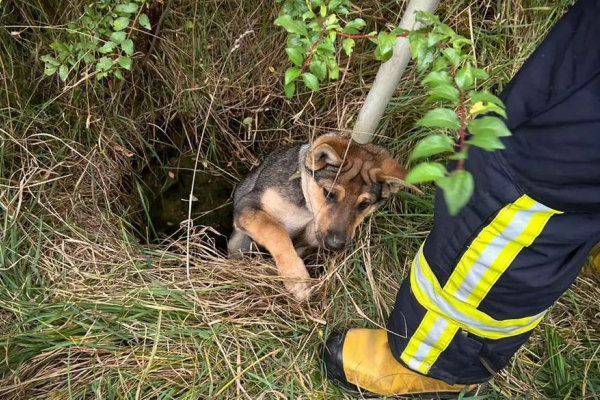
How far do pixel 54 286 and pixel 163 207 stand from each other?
1348 mm

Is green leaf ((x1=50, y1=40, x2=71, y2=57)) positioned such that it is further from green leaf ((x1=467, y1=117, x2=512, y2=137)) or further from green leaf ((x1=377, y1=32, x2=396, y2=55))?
green leaf ((x1=467, y1=117, x2=512, y2=137))

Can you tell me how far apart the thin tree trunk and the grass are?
0.25 m

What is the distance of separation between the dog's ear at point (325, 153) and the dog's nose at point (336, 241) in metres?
0.42

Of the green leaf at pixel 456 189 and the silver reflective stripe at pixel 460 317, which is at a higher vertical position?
the green leaf at pixel 456 189

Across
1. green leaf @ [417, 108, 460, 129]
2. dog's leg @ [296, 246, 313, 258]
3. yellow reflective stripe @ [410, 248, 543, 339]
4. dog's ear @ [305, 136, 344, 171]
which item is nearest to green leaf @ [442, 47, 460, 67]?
green leaf @ [417, 108, 460, 129]

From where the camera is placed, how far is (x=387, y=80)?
3010mm

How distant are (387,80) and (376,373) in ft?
5.04

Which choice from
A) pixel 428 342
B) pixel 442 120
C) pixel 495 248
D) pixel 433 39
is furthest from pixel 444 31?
pixel 428 342

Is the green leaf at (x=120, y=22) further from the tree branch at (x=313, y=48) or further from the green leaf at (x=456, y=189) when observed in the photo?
the green leaf at (x=456, y=189)

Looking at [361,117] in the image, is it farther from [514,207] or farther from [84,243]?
[84,243]

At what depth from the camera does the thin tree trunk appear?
8.76 ft

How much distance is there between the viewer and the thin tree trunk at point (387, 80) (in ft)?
8.76

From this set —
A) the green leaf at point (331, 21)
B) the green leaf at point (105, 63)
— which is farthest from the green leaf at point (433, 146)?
the green leaf at point (105, 63)

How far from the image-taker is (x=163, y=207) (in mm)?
4402
